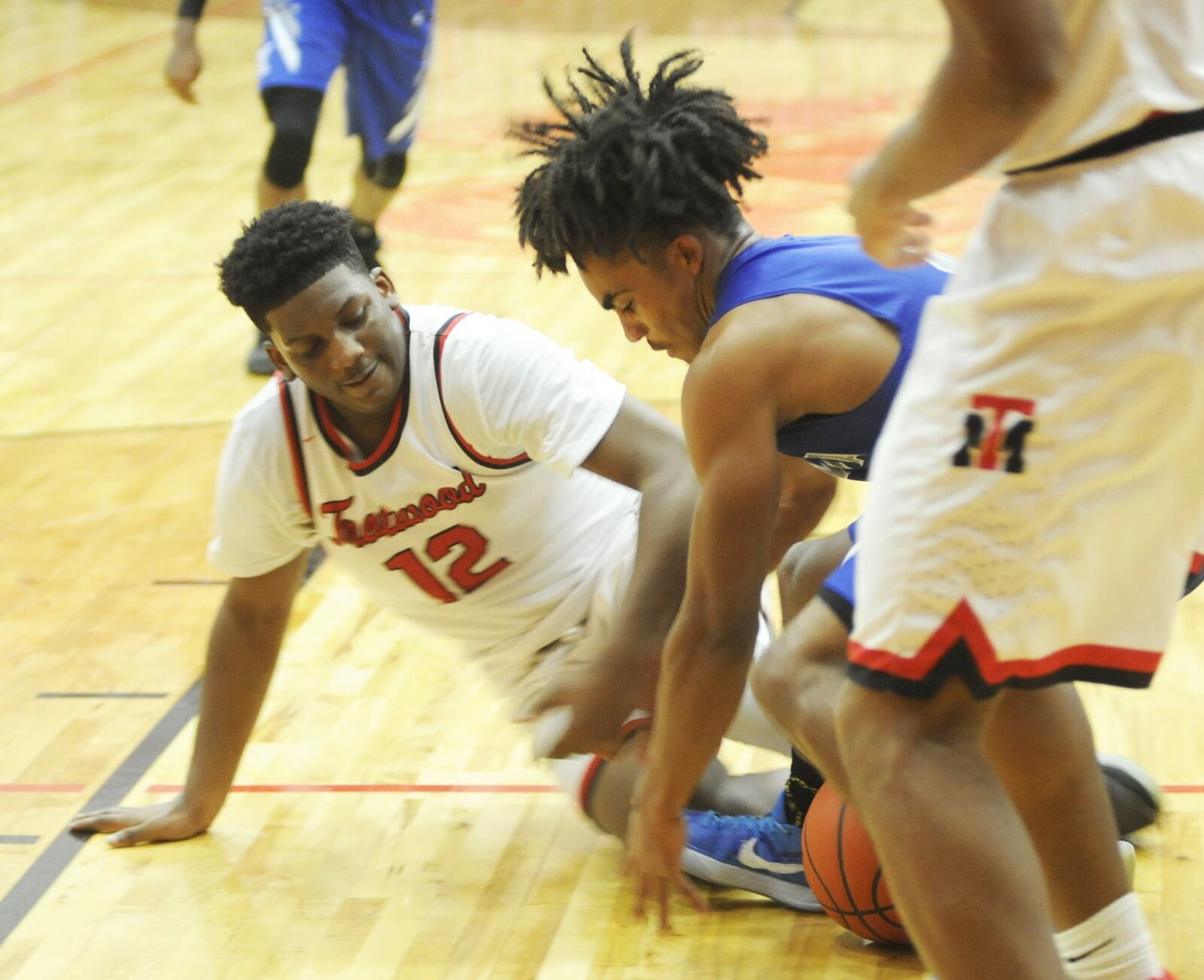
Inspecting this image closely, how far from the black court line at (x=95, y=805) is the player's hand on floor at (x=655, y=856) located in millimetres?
1102

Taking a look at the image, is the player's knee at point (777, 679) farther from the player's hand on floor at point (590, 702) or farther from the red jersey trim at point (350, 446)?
the red jersey trim at point (350, 446)

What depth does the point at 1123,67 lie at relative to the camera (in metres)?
1.47

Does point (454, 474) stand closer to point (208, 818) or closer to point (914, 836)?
point (208, 818)

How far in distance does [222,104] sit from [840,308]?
28.3ft

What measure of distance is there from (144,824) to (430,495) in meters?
0.79

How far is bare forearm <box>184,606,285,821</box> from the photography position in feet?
9.02

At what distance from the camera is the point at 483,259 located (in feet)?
21.7

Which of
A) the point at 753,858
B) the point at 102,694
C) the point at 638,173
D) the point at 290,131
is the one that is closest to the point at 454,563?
the point at 753,858

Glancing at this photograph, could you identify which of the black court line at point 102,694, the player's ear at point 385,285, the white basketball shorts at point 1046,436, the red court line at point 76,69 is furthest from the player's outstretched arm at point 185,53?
the red court line at point 76,69

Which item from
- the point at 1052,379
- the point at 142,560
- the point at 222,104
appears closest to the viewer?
the point at 1052,379

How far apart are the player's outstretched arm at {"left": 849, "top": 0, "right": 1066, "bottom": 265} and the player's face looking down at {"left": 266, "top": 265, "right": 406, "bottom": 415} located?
1.14m

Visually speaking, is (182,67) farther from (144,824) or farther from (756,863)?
(756,863)

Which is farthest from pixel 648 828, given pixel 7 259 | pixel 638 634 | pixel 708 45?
pixel 708 45

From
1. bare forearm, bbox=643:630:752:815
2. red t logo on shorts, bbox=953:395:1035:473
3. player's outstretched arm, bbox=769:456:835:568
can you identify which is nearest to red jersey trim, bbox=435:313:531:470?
player's outstretched arm, bbox=769:456:835:568
